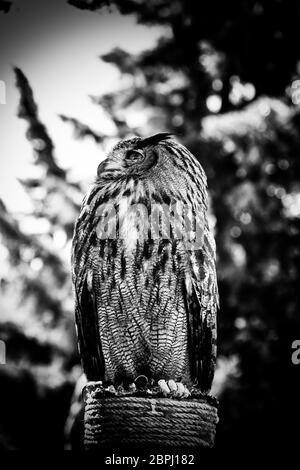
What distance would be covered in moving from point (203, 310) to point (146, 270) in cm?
27

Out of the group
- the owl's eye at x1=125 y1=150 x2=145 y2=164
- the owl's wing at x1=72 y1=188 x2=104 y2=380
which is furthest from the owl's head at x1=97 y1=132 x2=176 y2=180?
the owl's wing at x1=72 y1=188 x2=104 y2=380

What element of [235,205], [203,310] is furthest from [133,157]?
[235,205]

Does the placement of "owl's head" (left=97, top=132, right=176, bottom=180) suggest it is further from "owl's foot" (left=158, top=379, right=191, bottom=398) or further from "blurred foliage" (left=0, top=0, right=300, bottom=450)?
"blurred foliage" (left=0, top=0, right=300, bottom=450)

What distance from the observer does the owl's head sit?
5.22 feet

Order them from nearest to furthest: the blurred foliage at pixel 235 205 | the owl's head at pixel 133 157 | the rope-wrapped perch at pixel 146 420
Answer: the rope-wrapped perch at pixel 146 420, the owl's head at pixel 133 157, the blurred foliage at pixel 235 205

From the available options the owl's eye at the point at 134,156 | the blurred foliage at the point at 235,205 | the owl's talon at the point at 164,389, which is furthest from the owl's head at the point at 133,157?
the blurred foliage at the point at 235,205

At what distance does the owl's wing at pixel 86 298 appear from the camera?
1.53m

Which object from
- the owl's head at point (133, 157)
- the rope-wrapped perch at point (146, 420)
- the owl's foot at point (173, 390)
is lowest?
the rope-wrapped perch at point (146, 420)

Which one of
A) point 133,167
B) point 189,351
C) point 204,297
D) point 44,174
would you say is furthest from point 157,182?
point 44,174

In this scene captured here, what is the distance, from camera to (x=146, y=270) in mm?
1463

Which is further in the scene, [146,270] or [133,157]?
[133,157]

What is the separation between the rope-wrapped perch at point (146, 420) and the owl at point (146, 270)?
0.29m

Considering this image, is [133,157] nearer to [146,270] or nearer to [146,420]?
[146,270]

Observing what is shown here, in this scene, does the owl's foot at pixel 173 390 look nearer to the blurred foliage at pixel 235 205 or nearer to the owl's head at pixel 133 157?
the owl's head at pixel 133 157
